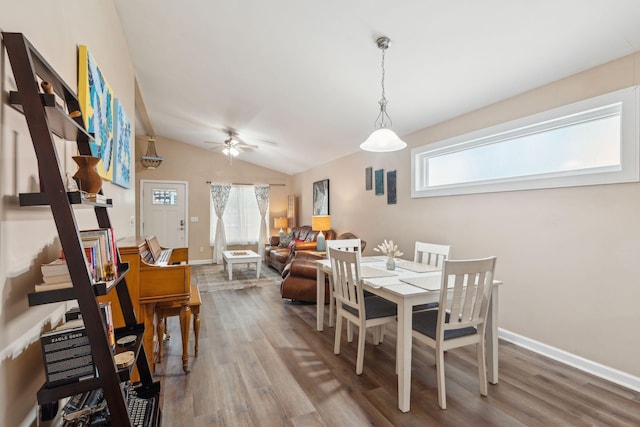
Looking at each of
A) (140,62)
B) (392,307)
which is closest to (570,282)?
(392,307)

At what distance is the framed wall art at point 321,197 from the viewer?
253 inches

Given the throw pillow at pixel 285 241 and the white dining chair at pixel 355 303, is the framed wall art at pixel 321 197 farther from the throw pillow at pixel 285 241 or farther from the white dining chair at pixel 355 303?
the white dining chair at pixel 355 303

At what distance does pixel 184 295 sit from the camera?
89.4 inches

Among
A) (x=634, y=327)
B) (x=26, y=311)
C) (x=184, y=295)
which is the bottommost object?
(x=634, y=327)

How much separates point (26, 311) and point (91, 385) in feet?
1.25

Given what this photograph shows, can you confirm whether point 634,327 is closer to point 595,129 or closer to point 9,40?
point 595,129

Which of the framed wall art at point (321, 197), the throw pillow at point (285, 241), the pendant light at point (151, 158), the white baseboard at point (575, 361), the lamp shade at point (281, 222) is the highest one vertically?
the pendant light at point (151, 158)

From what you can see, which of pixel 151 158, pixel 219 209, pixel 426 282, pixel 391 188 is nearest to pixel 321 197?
pixel 391 188

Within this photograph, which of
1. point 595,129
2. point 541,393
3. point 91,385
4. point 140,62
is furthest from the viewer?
point 140,62

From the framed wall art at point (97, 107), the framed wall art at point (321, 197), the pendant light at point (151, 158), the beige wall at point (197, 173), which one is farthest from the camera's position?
the beige wall at point (197, 173)

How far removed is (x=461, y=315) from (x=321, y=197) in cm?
482

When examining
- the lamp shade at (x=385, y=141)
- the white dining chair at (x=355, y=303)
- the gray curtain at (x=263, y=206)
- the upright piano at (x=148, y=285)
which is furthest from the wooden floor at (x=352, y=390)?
the gray curtain at (x=263, y=206)

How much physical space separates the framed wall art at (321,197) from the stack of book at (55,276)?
5.41 m

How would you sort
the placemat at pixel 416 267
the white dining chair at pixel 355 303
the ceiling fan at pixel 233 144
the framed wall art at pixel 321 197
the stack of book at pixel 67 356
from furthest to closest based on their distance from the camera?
the framed wall art at pixel 321 197
the ceiling fan at pixel 233 144
the placemat at pixel 416 267
the white dining chair at pixel 355 303
the stack of book at pixel 67 356
